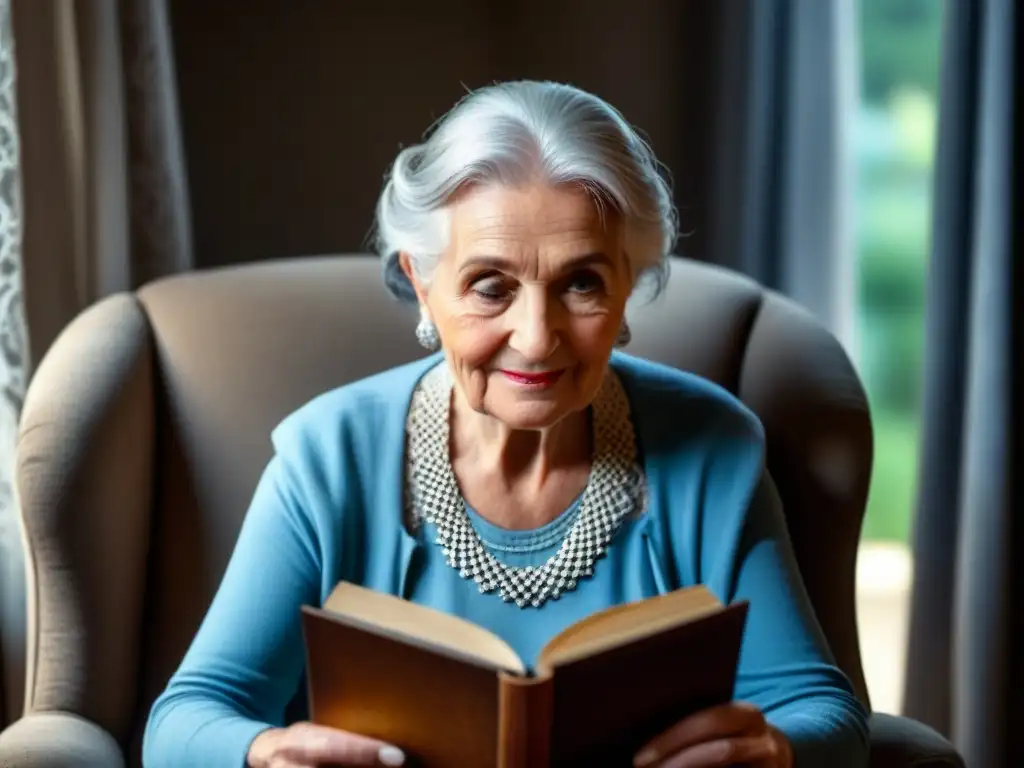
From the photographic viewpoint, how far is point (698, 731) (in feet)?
3.92

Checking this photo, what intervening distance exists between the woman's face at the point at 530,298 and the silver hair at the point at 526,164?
0.02 metres

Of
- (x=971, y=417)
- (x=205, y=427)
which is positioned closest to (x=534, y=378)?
(x=205, y=427)

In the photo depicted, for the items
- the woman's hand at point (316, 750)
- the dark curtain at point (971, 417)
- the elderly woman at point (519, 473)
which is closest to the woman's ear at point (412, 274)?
the elderly woman at point (519, 473)

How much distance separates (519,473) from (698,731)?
15.1 inches

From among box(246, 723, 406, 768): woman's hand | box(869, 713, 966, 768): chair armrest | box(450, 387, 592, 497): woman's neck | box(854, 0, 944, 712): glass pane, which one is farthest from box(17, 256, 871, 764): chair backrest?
box(854, 0, 944, 712): glass pane

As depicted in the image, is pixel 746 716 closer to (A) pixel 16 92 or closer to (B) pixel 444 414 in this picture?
(B) pixel 444 414

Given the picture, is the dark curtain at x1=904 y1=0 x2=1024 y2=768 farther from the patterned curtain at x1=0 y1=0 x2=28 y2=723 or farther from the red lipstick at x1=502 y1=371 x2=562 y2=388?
the patterned curtain at x1=0 y1=0 x2=28 y2=723

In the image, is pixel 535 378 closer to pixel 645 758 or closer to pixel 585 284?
pixel 585 284

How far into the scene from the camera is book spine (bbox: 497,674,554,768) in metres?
1.05

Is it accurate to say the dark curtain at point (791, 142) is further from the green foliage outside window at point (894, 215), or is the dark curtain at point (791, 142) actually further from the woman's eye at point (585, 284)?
the woman's eye at point (585, 284)

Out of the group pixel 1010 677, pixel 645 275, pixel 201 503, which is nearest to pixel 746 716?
pixel 645 275

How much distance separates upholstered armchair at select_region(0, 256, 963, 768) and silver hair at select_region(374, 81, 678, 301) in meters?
0.30

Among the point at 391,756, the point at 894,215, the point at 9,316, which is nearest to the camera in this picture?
the point at 391,756

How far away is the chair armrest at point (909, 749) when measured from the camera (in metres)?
1.41
